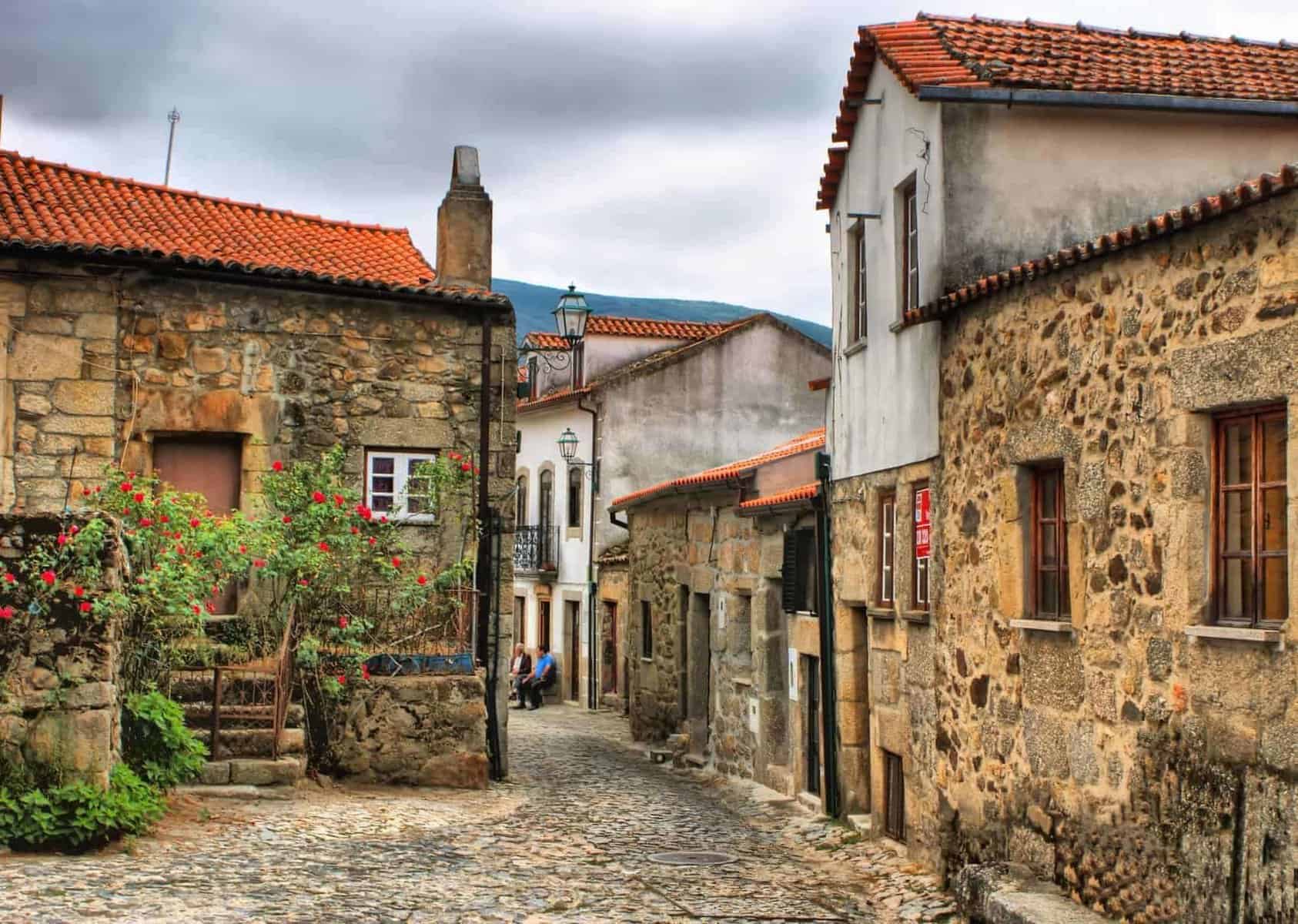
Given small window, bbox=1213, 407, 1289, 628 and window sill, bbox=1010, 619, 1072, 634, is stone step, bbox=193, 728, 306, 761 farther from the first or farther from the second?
small window, bbox=1213, 407, 1289, 628

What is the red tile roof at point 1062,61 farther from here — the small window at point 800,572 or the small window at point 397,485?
the small window at point 397,485

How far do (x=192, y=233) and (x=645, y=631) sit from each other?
971 cm

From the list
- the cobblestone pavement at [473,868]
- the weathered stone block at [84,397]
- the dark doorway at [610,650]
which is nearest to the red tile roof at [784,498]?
the cobblestone pavement at [473,868]

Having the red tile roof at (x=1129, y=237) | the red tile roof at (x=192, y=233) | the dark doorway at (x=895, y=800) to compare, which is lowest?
the dark doorway at (x=895, y=800)

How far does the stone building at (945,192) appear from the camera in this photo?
421 inches

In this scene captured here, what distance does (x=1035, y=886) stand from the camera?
28.7ft

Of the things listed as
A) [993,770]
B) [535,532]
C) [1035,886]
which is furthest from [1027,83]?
[535,532]

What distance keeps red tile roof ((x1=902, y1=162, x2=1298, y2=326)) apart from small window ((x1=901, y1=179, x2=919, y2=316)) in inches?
21.2

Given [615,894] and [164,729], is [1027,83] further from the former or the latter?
[164,729]

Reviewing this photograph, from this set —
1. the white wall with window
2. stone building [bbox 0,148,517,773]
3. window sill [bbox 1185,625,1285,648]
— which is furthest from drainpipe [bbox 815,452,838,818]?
window sill [bbox 1185,625,1285,648]

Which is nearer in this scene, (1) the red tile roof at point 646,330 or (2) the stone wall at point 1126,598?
(2) the stone wall at point 1126,598

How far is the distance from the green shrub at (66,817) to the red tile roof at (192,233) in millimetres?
5904

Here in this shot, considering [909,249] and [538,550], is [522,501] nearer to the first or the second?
[538,550]

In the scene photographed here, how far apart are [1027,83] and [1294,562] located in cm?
508
